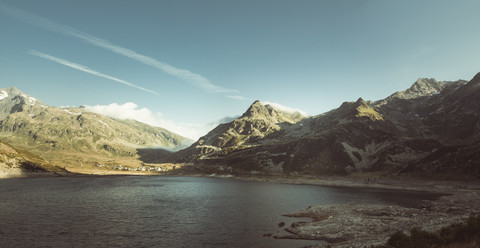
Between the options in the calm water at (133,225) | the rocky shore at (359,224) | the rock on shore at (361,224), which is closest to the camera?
the rocky shore at (359,224)

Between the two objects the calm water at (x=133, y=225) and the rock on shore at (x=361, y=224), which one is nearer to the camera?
the rock on shore at (x=361, y=224)

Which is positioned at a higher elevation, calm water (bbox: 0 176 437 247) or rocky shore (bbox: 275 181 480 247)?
rocky shore (bbox: 275 181 480 247)

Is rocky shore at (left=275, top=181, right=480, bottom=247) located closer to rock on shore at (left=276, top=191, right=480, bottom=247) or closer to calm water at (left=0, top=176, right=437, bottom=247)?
rock on shore at (left=276, top=191, right=480, bottom=247)

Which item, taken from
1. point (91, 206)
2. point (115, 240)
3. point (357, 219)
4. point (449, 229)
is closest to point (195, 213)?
point (115, 240)

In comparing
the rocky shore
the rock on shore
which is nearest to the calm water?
the rocky shore

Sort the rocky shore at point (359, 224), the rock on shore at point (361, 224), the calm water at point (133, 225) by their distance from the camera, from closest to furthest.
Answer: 1. the rocky shore at point (359, 224)
2. the rock on shore at point (361, 224)
3. the calm water at point (133, 225)

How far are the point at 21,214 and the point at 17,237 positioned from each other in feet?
76.1

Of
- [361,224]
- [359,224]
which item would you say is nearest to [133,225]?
[359,224]

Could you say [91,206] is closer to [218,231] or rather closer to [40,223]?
[40,223]

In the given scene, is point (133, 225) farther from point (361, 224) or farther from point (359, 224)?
point (361, 224)

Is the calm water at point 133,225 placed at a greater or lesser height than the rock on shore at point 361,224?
lesser

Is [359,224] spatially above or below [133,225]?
above

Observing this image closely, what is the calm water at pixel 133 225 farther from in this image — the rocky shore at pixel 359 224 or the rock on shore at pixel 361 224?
the rock on shore at pixel 361 224

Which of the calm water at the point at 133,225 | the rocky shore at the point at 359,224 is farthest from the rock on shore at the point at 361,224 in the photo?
the calm water at the point at 133,225
